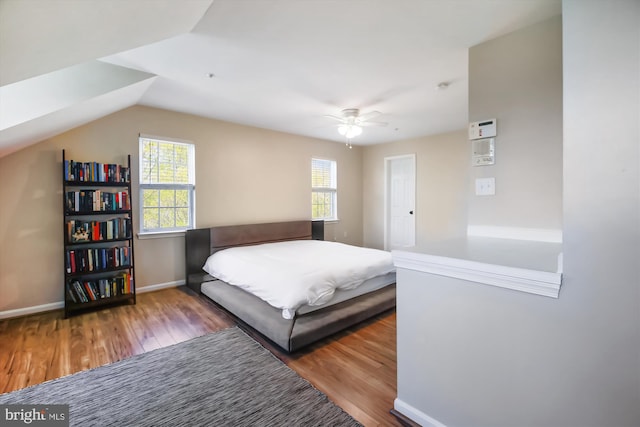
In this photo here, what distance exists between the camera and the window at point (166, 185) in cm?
376

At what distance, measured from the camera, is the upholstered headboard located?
12.9 feet

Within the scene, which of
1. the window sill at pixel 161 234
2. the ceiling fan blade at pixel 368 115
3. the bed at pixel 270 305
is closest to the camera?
the bed at pixel 270 305

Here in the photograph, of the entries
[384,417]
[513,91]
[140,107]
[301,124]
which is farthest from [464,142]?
[140,107]

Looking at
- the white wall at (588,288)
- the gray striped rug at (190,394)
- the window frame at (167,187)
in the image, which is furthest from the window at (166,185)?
the white wall at (588,288)

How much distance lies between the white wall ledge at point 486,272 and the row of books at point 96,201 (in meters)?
3.29

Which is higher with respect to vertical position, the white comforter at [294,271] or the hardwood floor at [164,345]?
the white comforter at [294,271]

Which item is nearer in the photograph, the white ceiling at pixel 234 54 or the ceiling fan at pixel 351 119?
the white ceiling at pixel 234 54

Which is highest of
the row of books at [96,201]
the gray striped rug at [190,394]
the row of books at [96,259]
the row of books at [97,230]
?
the row of books at [96,201]

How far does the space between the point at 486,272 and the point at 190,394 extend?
191cm

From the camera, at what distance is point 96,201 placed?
3.17 m

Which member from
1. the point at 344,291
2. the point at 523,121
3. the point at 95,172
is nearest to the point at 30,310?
the point at 95,172

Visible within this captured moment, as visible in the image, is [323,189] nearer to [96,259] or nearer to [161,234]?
[161,234]

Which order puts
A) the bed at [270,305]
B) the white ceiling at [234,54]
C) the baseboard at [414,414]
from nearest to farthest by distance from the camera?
the white ceiling at [234,54], the baseboard at [414,414], the bed at [270,305]

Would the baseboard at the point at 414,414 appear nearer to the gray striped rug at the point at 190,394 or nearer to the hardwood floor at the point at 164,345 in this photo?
the hardwood floor at the point at 164,345
